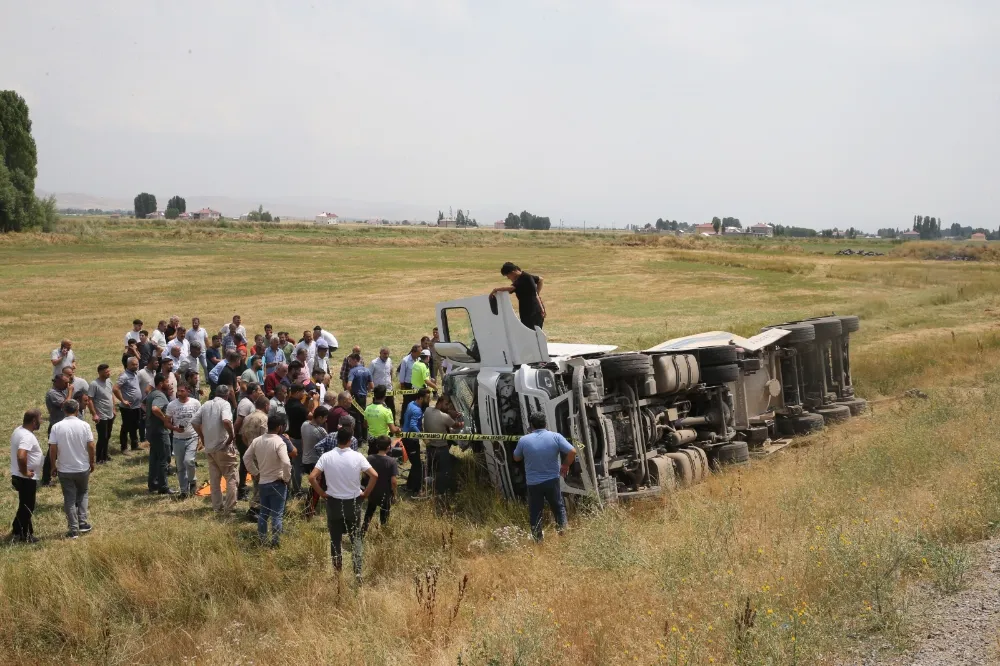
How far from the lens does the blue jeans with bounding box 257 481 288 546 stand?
8.48 metres

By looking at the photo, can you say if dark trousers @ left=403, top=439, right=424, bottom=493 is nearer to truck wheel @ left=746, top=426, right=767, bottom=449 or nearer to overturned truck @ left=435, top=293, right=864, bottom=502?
overturned truck @ left=435, top=293, right=864, bottom=502

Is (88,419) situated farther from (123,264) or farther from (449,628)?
(123,264)

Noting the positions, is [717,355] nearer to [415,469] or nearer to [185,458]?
[415,469]

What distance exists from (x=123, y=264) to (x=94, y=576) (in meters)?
43.6

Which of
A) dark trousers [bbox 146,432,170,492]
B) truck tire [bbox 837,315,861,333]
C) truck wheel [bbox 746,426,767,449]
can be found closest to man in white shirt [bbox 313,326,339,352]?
dark trousers [bbox 146,432,170,492]

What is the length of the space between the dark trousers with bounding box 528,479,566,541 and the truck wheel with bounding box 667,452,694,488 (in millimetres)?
1957

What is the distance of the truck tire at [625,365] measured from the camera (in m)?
9.16

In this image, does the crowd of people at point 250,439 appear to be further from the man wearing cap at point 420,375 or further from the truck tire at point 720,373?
the truck tire at point 720,373

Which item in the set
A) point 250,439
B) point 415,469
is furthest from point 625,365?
point 250,439

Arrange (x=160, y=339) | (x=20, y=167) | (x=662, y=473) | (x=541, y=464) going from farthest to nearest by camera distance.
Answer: (x=20, y=167)
(x=160, y=339)
(x=662, y=473)
(x=541, y=464)

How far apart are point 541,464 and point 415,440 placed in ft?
9.94

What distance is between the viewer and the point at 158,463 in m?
10.6

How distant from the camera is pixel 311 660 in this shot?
19.1 feet

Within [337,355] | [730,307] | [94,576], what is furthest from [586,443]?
[730,307]
